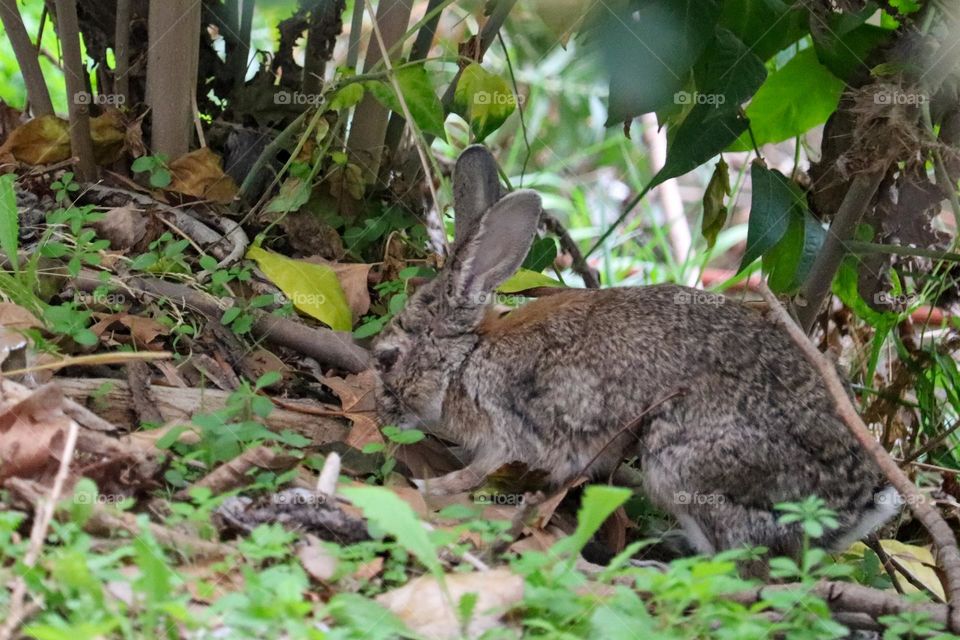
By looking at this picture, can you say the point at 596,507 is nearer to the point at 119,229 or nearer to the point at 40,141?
the point at 119,229

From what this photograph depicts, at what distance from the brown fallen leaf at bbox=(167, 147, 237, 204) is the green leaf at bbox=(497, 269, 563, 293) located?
153 cm

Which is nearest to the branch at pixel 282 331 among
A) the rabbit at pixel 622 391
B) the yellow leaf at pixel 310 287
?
the yellow leaf at pixel 310 287

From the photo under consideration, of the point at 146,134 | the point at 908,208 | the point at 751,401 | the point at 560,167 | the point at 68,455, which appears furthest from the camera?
the point at 560,167

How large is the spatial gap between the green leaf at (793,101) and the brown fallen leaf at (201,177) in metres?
2.55

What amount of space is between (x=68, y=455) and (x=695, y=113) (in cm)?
305

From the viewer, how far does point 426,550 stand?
305cm

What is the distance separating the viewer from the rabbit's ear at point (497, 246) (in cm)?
489

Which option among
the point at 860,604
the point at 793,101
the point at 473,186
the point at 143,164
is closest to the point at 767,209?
the point at 793,101

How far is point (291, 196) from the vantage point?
5.88 meters

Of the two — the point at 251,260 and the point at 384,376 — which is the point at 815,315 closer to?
the point at 384,376

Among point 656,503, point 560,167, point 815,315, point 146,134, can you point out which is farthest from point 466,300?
point 560,167

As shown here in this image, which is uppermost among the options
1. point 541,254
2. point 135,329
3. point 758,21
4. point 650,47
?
point 758,21

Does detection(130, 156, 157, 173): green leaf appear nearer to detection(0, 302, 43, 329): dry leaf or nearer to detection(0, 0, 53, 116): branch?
detection(0, 0, 53, 116): branch

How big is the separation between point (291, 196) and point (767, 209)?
227 centimetres
